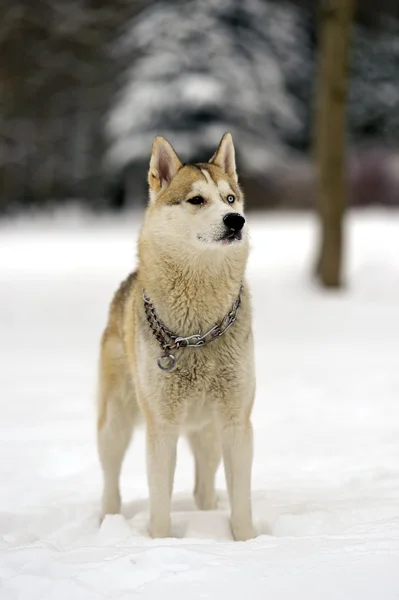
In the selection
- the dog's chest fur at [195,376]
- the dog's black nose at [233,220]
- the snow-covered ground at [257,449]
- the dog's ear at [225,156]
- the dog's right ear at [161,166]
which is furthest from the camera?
the dog's ear at [225,156]

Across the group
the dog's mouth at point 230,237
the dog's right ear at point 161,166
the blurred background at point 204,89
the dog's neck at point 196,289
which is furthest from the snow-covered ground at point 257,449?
the blurred background at point 204,89

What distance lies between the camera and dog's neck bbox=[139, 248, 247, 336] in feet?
12.0

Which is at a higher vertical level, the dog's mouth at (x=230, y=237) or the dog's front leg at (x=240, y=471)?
the dog's mouth at (x=230, y=237)

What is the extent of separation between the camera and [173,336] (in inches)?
143

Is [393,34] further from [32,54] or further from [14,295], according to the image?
[14,295]

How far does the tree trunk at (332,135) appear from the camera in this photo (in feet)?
35.9

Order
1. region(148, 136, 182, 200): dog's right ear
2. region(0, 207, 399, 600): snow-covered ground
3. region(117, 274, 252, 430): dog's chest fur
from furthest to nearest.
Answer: region(148, 136, 182, 200): dog's right ear
region(117, 274, 252, 430): dog's chest fur
region(0, 207, 399, 600): snow-covered ground

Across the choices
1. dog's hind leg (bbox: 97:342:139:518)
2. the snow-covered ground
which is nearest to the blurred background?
the snow-covered ground

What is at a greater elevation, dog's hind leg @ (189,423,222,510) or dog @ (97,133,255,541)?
dog @ (97,133,255,541)

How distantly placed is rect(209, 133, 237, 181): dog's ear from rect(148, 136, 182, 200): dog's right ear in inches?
8.8

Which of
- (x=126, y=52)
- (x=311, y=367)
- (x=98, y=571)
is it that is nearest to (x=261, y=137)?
(x=126, y=52)

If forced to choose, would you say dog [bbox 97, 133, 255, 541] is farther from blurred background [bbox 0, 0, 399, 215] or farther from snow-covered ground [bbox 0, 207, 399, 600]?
blurred background [bbox 0, 0, 399, 215]

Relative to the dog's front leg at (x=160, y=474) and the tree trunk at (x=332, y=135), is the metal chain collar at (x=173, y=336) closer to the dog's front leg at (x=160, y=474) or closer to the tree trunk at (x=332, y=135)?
the dog's front leg at (x=160, y=474)

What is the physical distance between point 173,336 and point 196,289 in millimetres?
252
